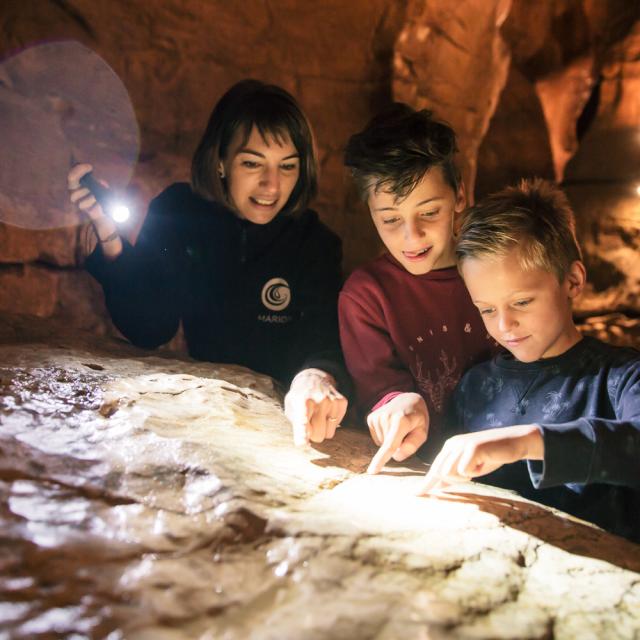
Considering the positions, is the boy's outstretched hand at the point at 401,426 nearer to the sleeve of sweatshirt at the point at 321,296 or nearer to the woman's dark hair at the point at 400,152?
the sleeve of sweatshirt at the point at 321,296

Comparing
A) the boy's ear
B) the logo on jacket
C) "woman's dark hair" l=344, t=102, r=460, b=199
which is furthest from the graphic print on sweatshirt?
the boy's ear

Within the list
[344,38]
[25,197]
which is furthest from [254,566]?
[344,38]

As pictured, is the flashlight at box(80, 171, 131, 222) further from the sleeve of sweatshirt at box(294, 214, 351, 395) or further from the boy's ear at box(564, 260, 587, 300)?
the boy's ear at box(564, 260, 587, 300)

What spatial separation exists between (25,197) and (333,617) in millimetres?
2862

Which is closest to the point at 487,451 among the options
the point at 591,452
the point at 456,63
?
the point at 591,452

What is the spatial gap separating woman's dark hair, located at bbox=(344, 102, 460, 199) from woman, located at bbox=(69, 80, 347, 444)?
0.50 metres

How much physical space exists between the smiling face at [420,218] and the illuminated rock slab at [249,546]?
952 millimetres

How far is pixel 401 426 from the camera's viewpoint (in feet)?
6.40

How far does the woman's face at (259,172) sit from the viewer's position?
279 centimetres

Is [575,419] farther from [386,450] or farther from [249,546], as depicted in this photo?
[249,546]

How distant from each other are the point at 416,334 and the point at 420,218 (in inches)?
19.4

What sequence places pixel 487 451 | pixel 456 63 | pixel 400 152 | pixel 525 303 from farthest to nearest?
pixel 456 63, pixel 400 152, pixel 525 303, pixel 487 451

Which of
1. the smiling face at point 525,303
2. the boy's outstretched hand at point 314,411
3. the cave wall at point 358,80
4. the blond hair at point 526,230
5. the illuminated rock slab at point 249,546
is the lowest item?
the illuminated rock slab at point 249,546

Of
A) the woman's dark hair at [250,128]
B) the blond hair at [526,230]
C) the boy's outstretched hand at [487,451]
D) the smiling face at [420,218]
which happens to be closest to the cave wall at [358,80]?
the woman's dark hair at [250,128]
